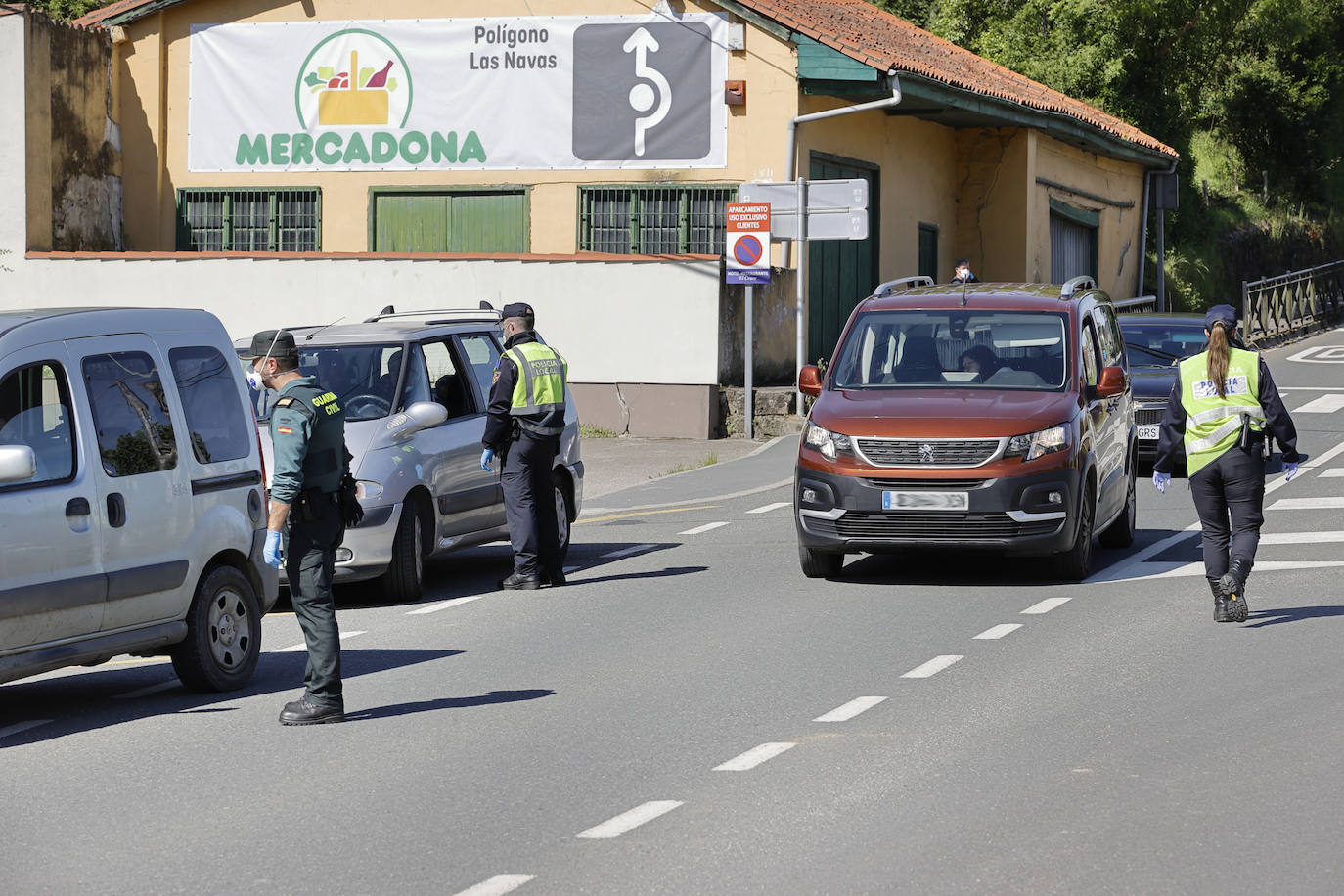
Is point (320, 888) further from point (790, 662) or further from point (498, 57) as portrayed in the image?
point (498, 57)

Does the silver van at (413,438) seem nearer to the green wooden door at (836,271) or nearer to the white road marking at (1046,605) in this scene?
the white road marking at (1046,605)

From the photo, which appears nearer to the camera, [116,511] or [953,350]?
[116,511]

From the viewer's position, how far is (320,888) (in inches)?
230

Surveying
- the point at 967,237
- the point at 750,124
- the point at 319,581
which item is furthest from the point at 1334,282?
the point at 319,581

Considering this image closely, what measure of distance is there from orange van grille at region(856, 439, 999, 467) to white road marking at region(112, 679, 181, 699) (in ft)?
15.2

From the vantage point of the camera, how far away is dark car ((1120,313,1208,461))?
63.2 ft

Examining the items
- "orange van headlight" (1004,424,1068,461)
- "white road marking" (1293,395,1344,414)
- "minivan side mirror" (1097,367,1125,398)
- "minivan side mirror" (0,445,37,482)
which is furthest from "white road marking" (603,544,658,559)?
"white road marking" (1293,395,1344,414)

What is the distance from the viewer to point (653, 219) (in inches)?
1064

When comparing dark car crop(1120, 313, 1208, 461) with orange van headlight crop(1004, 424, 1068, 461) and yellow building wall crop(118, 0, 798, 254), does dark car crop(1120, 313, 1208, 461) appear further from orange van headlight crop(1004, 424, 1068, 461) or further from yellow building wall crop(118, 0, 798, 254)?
orange van headlight crop(1004, 424, 1068, 461)

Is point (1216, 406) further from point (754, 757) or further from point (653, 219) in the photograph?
point (653, 219)

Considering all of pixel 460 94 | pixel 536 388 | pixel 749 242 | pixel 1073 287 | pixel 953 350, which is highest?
pixel 460 94

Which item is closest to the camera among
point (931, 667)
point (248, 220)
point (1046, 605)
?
point (931, 667)

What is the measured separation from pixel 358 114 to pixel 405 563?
54.6ft

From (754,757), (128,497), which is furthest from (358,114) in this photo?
(754,757)
